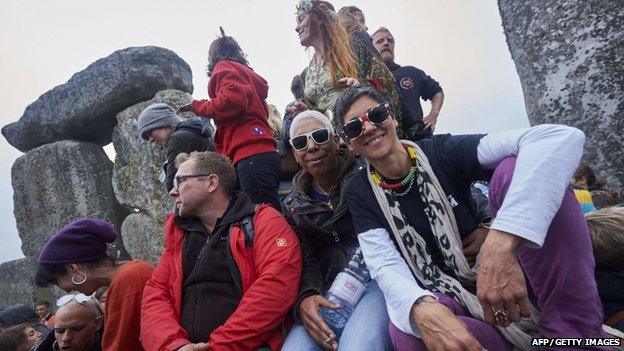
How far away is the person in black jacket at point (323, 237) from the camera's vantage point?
1909 millimetres

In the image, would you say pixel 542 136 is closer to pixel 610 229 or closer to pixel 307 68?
pixel 610 229

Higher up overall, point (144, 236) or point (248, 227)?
point (248, 227)

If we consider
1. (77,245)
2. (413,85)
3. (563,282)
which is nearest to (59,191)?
(77,245)

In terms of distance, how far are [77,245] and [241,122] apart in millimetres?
1489

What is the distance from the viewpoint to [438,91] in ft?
14.4

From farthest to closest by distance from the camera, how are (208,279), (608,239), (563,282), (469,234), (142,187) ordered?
1. (142,187)
2. (208,279)
3. (469,234)
4. (608,239)
5. (563,282)

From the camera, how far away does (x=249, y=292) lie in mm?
2113

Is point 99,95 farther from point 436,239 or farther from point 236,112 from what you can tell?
point 436,239

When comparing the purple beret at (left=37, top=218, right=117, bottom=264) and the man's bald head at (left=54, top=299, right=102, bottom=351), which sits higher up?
the purple beret at (left=37, top=218, right=117, bottom=264)

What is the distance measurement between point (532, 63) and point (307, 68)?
1.86m

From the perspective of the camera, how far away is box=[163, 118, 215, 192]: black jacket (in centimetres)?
330

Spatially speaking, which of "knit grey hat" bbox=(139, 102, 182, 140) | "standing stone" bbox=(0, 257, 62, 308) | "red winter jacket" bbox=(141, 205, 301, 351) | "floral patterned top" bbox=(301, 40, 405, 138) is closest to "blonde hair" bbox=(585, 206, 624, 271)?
"red winter jacket" bbox=(141, 205, 301, 351)

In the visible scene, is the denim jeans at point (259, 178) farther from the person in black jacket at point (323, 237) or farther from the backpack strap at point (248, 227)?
the backpack strap at point (248, 227)

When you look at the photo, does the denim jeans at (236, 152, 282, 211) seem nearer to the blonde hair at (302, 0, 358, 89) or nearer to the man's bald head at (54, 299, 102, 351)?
the blonde hair at (302, 0, 358, 89)
